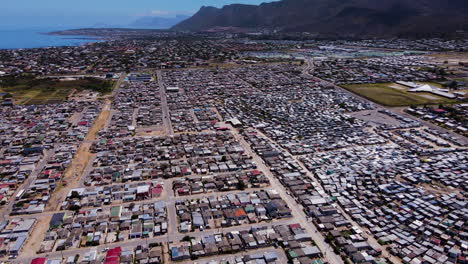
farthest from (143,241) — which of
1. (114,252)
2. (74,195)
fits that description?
(74,195)

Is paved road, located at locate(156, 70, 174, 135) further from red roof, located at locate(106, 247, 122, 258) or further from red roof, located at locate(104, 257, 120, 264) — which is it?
red roof, located at locate(104, 257, 120, 264)

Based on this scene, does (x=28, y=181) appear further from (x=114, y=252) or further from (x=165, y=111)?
(x=165, y=111)

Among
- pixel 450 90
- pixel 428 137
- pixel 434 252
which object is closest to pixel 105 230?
pixel 434 252

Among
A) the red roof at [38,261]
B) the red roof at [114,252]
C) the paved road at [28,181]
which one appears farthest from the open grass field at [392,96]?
the red roof at [38,261]

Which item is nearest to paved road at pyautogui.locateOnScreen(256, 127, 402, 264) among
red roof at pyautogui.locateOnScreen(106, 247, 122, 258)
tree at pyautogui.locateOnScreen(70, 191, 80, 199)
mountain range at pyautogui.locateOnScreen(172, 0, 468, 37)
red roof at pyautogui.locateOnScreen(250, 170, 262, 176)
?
red roof at pyautogui.locateOnScreen(250, 170, 262, 176)

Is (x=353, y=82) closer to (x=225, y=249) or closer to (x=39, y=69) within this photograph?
(x=225, y=249)

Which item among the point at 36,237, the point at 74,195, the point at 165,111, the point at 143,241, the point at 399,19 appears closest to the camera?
the point at 143,241
